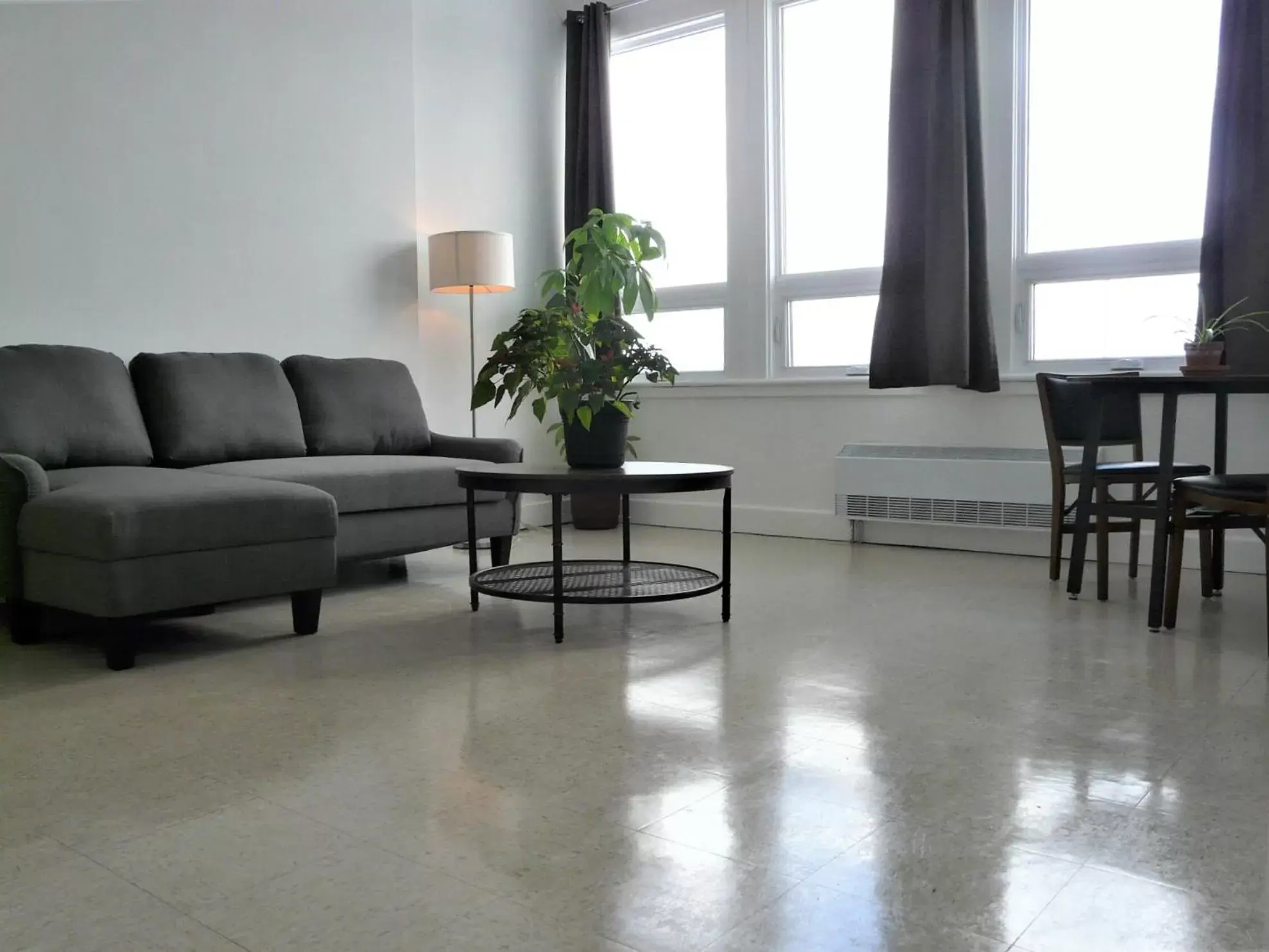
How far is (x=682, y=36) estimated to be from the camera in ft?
18.7

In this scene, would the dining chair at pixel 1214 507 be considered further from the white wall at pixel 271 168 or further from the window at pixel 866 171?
the white wall at pixel 271 168

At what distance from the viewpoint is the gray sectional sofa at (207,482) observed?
2676 millimetres

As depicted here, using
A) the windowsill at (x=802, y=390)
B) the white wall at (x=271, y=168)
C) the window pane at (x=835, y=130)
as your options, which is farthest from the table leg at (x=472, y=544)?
the window pane at (x=835, y=130)

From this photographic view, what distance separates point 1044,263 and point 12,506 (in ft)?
13.2

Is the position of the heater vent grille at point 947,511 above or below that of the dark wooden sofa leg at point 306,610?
above

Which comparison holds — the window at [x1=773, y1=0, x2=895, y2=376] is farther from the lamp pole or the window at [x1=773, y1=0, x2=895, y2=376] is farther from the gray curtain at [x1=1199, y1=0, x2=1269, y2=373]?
the lamp pole

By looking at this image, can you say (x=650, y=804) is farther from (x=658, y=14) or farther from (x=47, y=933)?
(x=658, y=14)

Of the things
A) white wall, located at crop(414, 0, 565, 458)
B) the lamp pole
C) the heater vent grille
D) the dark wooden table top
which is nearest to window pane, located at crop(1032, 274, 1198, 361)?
the heater vent grille

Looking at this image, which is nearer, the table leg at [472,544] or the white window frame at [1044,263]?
the table leg at [472,544]

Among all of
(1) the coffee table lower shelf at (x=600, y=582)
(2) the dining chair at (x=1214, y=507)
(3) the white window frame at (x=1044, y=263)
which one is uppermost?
(3) the white window frame at (x=1044, y=263)

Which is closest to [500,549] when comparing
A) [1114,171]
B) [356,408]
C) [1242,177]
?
[356,408]

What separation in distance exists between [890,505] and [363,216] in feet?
A: 9.34

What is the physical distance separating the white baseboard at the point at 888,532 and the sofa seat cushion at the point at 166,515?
2772 mm

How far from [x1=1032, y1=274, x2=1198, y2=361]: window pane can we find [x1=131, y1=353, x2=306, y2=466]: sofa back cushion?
3257 millimetres
